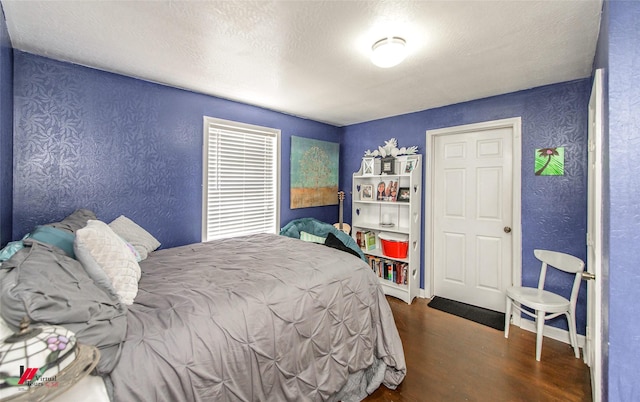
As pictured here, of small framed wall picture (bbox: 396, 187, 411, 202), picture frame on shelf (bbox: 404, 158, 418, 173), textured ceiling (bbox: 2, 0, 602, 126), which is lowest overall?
small framed wall picture (bbox: 396, 187, 411, 202)

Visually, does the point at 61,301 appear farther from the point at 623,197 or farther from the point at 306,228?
the point at 306,228

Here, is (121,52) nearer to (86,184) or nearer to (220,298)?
(86,184)

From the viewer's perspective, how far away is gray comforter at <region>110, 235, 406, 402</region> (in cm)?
110

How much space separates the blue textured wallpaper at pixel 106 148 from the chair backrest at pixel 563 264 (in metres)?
3.39

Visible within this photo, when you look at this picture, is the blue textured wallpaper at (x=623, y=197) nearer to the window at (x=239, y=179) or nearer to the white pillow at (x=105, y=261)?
the white pillow at (x=105, y=261)

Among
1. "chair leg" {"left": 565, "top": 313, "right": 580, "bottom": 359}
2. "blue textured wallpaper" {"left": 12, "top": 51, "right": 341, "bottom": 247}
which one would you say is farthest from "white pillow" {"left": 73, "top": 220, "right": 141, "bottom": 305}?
"chair leg" {"left": 565, "top": 313, "right": 580, "bottom": 359}

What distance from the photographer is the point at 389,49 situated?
1.74 meters

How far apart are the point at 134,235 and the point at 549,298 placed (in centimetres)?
355

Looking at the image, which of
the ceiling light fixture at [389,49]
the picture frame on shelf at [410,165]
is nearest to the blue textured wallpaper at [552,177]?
the picture frame on shelf at [410,165]

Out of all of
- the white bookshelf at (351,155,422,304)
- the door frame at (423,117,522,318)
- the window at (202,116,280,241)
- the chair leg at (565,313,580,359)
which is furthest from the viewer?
the white bookshelf at (351,155,422,304)

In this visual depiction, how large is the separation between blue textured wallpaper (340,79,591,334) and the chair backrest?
0.37 ft

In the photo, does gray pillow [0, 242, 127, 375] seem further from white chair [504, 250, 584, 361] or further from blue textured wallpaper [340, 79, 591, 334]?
blue textured wallpaper [340, 79, 591, 334]

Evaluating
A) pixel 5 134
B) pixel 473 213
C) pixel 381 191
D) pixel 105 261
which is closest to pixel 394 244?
pixel 381 191

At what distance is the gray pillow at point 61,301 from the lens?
85 cm
